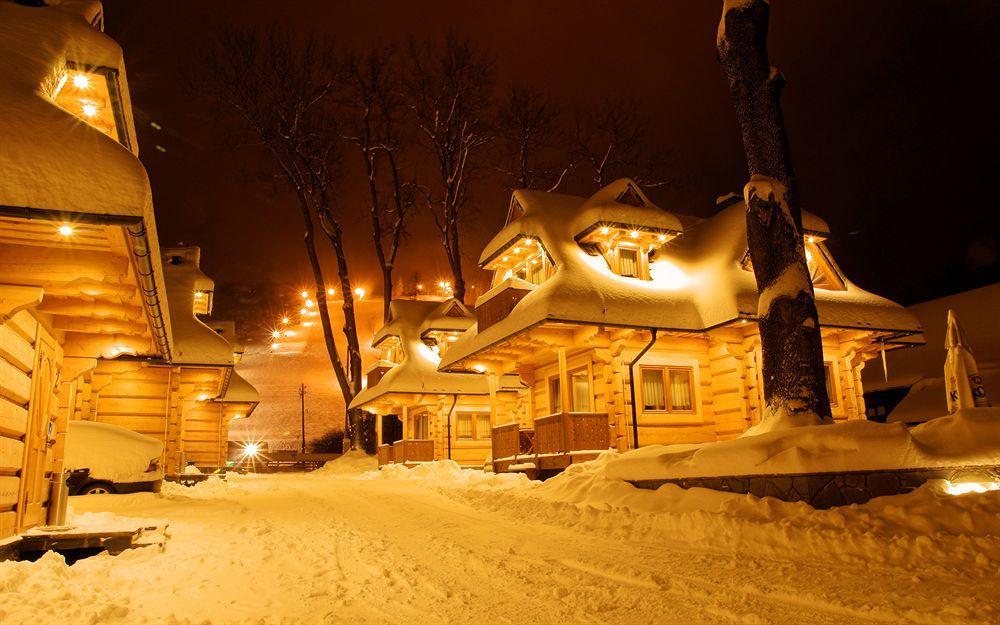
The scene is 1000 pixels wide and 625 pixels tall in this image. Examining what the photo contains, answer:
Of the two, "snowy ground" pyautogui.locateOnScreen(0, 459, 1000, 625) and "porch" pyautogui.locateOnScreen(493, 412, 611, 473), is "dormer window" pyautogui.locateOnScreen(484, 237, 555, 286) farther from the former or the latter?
"snowy ground" pyautogui.locateOnScreen(0, 459, 1000, 625)

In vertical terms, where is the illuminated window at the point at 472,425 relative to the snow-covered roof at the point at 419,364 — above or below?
below

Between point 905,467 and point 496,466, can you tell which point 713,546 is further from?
point 496,466

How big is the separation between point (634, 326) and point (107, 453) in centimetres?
1197

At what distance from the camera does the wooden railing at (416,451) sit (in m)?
27.0

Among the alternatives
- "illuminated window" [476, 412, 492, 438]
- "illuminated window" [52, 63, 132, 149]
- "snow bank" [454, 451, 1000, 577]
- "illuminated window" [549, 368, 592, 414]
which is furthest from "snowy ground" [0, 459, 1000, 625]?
"illuminated window" [476, 412, 492, 438]

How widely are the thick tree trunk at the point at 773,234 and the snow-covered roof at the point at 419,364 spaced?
57.4 feet

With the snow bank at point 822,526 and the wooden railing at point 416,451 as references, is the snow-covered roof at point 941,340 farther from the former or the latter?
the snow bank at point 822,526

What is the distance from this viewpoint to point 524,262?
20250 millimetres

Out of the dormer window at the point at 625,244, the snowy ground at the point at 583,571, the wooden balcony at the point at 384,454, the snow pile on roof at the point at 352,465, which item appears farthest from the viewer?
the snow pile on roof at the point at 352,465

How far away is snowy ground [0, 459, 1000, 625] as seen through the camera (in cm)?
439

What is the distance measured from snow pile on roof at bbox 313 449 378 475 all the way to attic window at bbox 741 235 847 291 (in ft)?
65.4

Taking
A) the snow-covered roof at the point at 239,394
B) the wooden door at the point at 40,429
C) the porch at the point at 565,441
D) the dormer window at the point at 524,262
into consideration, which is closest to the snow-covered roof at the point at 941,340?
the porch at the point at 565,441

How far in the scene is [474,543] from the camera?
24.8ft

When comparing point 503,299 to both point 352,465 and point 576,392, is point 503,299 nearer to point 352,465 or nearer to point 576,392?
point 576,392
